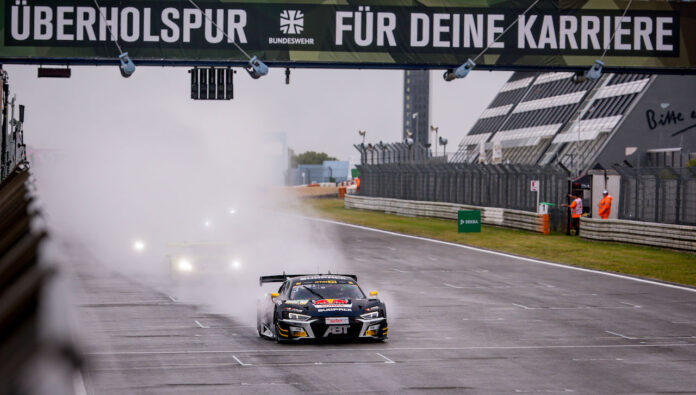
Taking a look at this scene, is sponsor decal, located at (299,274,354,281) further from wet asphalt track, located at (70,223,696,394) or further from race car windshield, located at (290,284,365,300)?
wet asphalt track, located at (70,223,696,394)

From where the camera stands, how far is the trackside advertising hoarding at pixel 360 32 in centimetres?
2511

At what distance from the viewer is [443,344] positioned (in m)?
16.2

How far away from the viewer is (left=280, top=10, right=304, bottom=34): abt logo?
2598cm

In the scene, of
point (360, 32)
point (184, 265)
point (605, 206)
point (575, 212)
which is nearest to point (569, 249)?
point (605, 206)

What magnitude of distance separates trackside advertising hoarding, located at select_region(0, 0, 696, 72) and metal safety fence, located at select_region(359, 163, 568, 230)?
13719 mm

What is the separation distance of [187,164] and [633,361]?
32.7 metres

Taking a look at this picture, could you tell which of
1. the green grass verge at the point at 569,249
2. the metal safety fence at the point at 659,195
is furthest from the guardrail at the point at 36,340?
the metal safety fence at the point at 659,195

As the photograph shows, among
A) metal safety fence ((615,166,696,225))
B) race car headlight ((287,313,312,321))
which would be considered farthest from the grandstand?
race car headlight ((287,313,312,321))

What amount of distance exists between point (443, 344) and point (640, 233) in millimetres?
20968

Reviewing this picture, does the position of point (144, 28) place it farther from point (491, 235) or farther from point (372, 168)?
point (372, 168)

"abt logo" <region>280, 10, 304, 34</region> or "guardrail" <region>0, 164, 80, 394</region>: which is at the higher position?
"abt logo" <region>280, 10, 304, 34</region>

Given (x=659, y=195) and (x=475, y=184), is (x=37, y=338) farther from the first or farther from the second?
(x=475, y=184)

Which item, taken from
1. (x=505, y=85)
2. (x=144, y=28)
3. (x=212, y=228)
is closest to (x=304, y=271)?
(x=212, y=228)

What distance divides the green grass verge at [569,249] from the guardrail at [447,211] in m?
0.41
